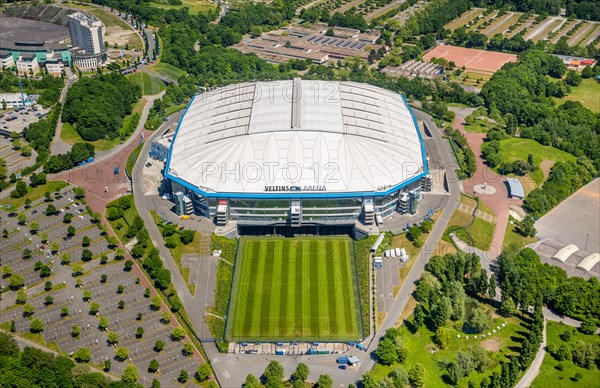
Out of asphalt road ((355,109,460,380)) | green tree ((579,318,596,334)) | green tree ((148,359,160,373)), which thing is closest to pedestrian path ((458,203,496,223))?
asphalt road ((355,109,460,380))

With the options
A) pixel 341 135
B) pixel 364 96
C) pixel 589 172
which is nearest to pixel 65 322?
pixel 341 135

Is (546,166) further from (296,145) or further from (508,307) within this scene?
(296,145)

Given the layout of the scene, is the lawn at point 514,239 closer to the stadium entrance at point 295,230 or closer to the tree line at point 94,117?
the stadium entrance at point 295,230

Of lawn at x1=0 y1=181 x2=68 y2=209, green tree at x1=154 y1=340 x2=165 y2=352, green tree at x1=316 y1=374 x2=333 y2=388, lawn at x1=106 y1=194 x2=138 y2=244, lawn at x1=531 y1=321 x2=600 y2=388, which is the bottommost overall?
lawn at x1=0 y1=181 x2=68 y2=209

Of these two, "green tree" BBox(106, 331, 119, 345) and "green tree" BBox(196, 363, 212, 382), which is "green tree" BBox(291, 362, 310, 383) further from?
"green tree" BBox(106, 331, 119, 345)

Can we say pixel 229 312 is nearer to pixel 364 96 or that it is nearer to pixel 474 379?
pixel 474 379

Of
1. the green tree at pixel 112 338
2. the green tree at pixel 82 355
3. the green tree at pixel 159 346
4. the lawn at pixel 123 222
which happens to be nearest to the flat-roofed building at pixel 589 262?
the green tree at pixel 159 346
